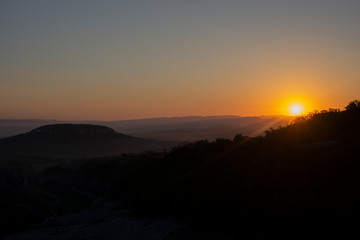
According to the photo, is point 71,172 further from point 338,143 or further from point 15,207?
point 338,143

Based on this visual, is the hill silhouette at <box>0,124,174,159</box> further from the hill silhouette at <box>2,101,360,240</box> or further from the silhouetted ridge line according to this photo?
the hill silhouette at <box>2,101,360,240</box>

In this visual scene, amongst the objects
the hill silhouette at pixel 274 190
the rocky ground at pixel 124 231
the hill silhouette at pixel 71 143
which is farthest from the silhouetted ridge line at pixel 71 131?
the rocky ground at pixel 124 231

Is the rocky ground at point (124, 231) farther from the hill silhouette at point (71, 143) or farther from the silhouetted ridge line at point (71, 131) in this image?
the silhouetted ridge line at point (71, 131)

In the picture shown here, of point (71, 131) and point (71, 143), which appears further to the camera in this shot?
point (71, 131)

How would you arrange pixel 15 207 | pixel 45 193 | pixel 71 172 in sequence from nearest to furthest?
pixel 15 207, pixel 45 193, pixel 71 172

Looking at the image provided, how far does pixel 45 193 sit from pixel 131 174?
12.5 m

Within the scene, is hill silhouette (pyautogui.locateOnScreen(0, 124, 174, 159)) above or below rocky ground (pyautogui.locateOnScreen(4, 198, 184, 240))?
below

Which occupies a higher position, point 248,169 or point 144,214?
point 248,169

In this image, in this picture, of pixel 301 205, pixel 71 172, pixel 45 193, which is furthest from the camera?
pixel 71 172

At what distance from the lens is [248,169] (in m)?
13.4

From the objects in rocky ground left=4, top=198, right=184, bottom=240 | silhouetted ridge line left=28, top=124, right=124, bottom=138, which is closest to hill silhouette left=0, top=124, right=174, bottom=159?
silhouetted ridge line left=28, top=124, right=124, bottom=138

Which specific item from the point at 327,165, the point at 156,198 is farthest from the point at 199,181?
the point at 327,165

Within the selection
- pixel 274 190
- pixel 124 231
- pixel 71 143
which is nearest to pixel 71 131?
pixel 71 143

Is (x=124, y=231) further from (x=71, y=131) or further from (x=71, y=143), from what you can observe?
(x=71, y=131)
